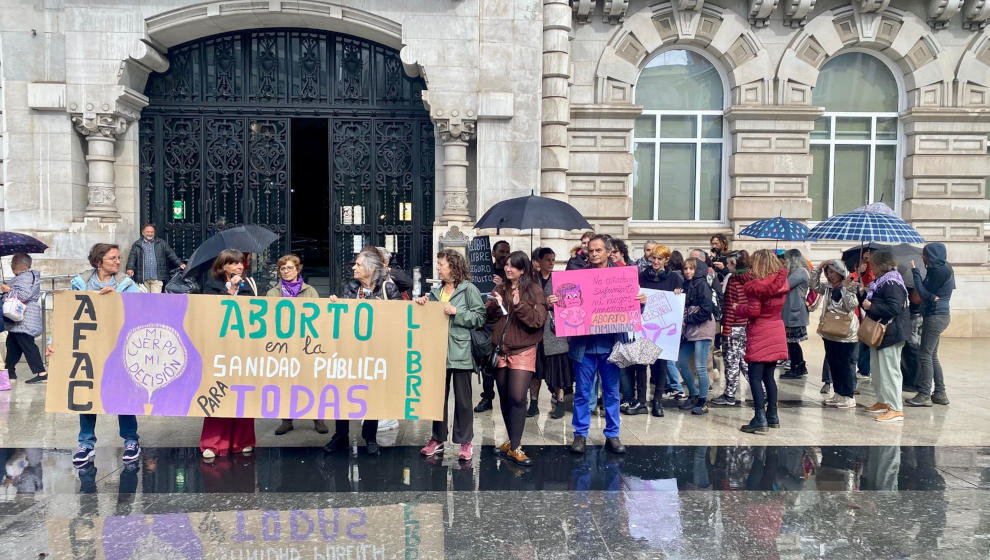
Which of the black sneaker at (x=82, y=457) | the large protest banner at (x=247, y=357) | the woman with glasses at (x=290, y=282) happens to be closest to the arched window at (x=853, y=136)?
the large protest banner at (x=247, y=357)

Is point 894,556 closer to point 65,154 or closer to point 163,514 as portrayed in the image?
point 163,514

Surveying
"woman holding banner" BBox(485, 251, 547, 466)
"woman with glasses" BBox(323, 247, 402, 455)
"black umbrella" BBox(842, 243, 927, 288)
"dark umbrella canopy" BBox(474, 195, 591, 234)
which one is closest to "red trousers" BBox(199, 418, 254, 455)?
"woman with glasses" BBox(323, 247, 402, 455)

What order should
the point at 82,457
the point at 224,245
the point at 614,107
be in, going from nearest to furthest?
the point at 82,457, the point at 224,245, the point at 614,107

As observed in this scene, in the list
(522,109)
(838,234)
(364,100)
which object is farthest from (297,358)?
(364,100)

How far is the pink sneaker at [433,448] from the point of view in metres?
6.61

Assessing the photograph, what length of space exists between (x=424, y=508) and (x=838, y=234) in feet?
19.2

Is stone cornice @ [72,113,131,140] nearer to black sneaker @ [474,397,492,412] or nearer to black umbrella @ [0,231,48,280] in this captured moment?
black umbrella @ [0,231,48,280]

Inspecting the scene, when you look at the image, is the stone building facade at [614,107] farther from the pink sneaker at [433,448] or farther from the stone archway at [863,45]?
the pink sneaker at [433,448]

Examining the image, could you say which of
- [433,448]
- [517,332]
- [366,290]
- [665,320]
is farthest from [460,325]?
[665,320]

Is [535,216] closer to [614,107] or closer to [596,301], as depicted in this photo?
[596,301]

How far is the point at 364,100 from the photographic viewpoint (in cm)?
1375

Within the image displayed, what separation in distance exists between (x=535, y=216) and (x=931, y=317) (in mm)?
4845

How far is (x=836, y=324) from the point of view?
8.67 m

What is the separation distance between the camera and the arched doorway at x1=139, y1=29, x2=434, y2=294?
536 inches
